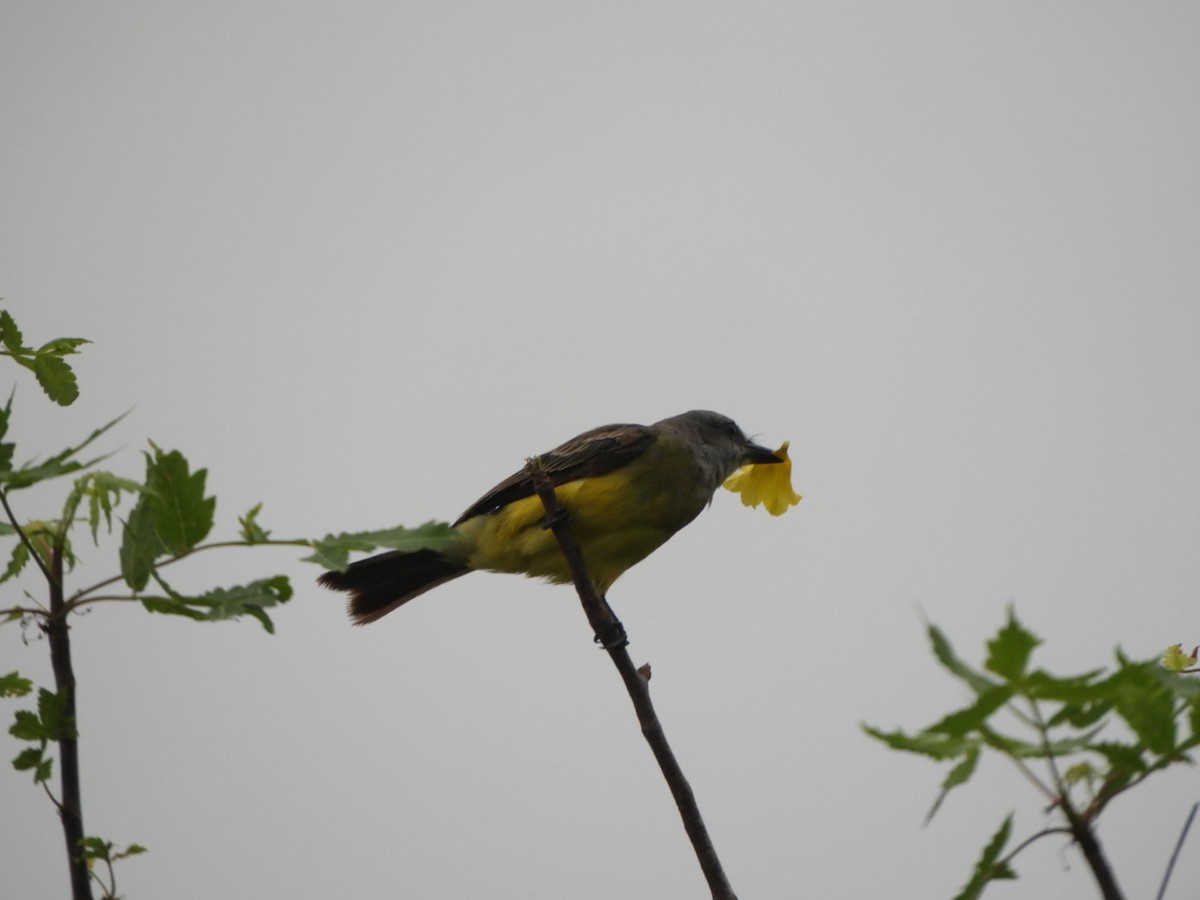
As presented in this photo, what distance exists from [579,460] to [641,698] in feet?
10.8

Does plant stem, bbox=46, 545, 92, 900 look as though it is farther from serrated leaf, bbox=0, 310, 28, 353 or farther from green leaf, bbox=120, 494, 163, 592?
serrated leaf, bbox=0, 310, 28, 353

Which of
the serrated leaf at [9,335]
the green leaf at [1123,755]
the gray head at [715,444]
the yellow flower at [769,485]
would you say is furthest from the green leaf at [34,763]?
the gray head at [715,444]

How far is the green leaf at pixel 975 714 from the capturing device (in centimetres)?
136

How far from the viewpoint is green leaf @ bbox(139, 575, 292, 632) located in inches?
78.1

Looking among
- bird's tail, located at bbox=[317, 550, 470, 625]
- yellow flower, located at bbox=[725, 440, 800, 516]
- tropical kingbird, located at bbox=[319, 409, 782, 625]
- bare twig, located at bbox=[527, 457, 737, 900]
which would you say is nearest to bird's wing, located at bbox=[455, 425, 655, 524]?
tropical kingbird, located at bbox=[319, 409, 782, 625]

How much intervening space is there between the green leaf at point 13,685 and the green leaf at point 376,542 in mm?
664

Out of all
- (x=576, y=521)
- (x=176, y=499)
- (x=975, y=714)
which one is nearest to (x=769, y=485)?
(x=576, y=521)

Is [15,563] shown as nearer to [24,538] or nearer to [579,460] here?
[24,538]

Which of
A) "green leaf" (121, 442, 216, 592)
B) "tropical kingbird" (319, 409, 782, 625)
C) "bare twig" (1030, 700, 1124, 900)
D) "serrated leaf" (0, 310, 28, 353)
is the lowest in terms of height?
"bare twig" (1030, 700, 1124, 900)

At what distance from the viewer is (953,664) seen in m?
1.43

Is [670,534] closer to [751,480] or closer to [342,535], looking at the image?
[751,480]

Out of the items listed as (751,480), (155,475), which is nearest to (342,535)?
(155,475)

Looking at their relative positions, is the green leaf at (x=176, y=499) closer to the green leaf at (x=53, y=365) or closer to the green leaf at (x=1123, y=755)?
the green leaf at (x=53, y=365)

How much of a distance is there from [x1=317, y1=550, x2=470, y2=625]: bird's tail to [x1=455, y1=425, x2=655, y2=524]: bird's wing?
36 cm
